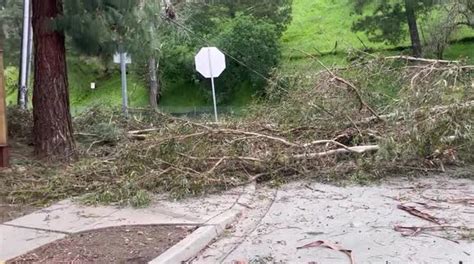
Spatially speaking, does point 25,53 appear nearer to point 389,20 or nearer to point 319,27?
point 389,20

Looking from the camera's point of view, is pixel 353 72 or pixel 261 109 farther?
pixel 261 109

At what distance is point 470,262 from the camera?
484cm

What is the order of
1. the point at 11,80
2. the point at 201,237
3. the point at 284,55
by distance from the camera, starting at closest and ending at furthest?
1. the point at 201,237
2. the point at 11,80
3. the point at 284,55

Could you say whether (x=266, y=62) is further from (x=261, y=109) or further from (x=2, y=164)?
(x=2, y=164)

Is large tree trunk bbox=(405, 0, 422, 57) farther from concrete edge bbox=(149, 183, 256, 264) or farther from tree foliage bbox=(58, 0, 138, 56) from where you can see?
concrete edge bbox=(149, 183, 256, 264)

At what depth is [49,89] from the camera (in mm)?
9375

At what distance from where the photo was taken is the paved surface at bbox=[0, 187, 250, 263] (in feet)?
18.3

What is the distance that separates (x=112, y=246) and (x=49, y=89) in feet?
15.8

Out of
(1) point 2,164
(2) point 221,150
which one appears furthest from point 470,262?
(1) point 2,164

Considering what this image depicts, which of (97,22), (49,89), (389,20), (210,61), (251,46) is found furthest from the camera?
(251,46)

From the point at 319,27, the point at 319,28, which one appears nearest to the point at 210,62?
the point at 319,28

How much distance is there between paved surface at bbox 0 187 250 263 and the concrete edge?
0.12m

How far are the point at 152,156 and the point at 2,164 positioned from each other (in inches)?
98.3

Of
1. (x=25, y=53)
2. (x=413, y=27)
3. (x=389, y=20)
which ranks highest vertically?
(x=389, y=20)
